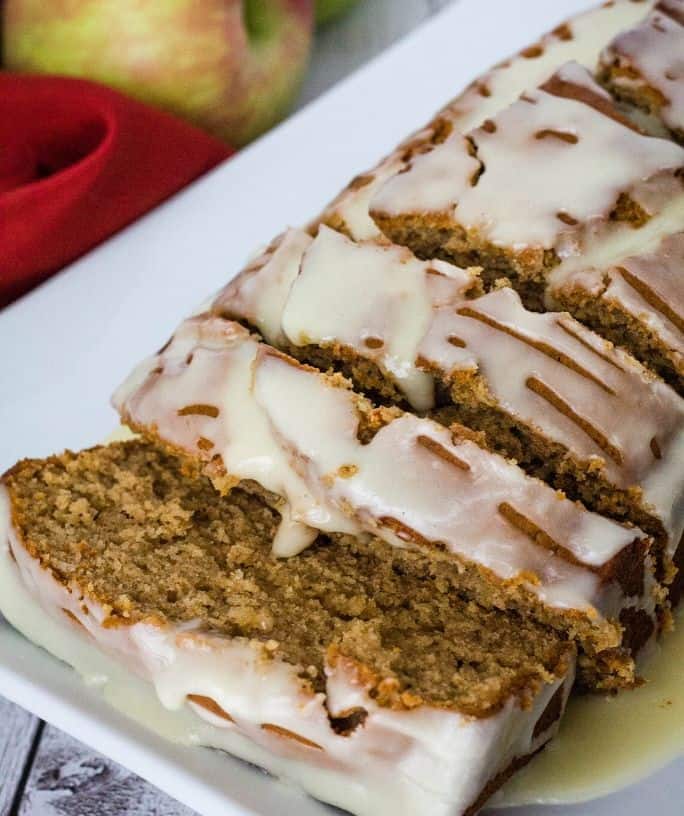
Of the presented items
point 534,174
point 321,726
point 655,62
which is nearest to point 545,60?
point 655,62

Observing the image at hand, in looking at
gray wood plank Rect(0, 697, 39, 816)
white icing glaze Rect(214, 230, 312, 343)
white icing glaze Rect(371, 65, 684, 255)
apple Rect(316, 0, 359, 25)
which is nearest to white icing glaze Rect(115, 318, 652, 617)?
white icing glaze Rect(214, 230, 312, 343)


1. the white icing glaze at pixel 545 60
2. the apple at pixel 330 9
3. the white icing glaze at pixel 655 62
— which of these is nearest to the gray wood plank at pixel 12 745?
the white icing glaze at pixel 545 60

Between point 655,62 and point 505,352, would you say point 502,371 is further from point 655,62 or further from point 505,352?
point 655,62

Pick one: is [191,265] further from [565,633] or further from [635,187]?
[565,633]

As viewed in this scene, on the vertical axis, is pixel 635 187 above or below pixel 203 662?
above

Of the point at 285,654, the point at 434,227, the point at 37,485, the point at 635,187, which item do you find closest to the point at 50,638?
the point at 37,485

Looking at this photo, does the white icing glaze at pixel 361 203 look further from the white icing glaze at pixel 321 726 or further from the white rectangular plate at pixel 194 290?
the white icing glaze at pixel 321 726
